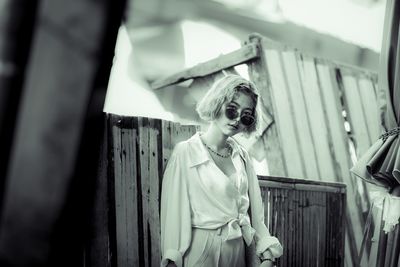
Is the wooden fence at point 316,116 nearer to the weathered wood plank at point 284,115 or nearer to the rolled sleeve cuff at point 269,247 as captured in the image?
the weathered wood plank at point 284,115

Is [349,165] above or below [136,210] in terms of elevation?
above

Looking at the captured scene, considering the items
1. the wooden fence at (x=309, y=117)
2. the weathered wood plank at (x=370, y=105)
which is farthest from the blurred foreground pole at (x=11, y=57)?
the weathered wood plank at (x=370, y=105)

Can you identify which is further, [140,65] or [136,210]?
[140,65]

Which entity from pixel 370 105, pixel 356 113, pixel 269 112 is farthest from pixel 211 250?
pixel 370 105

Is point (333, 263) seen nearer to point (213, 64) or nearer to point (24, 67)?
point (213, 64)

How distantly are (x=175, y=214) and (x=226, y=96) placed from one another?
622 mm

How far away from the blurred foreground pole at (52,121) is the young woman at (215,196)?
60.5 inches

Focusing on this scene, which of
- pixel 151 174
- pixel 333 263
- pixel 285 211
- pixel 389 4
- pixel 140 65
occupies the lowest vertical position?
pixel 333 263

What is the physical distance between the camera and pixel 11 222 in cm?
53

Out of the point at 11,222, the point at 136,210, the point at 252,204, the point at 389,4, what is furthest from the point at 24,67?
the point at 389,4

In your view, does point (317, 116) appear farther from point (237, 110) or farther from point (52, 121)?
point (52, 121)

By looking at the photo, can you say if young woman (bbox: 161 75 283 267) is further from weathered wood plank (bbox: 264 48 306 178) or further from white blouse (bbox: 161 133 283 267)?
weathered wood plank (bbox: 264 48 306 178)

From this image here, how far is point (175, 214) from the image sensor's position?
212 cm

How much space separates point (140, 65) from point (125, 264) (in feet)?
6.37
